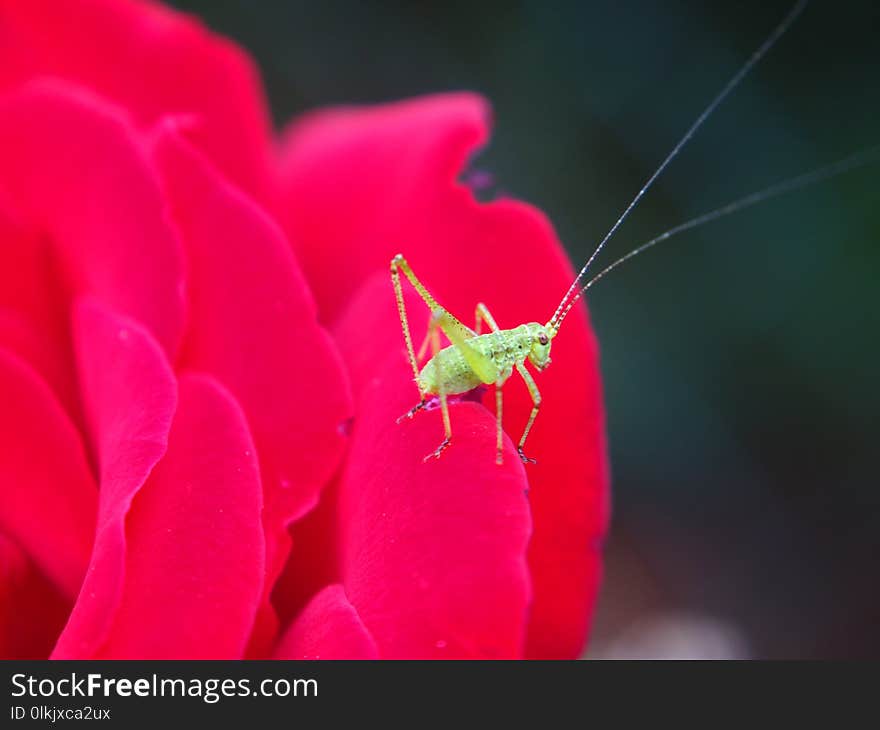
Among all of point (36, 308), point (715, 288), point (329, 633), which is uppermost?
point (715, 288)

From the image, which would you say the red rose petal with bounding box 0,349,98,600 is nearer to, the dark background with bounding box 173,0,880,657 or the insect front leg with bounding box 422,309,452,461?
the insect front leg with bounding box 422,309,452,461

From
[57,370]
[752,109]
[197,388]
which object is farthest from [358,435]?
[752,109]

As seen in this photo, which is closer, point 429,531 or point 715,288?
point 429,531

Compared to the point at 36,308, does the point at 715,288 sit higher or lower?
higher

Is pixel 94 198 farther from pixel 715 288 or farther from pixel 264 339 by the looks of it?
pixel 715 288

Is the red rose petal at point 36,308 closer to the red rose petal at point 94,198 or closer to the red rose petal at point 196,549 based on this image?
the red rose petal at point 94,198

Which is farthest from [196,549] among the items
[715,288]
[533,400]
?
[715,288]

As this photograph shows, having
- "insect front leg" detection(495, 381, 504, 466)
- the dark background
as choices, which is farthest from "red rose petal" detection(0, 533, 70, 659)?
the dark background
